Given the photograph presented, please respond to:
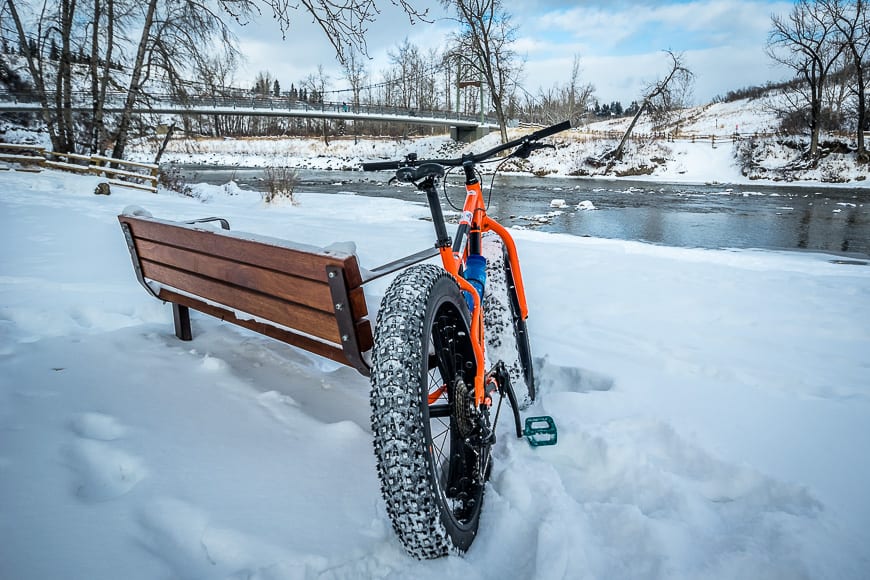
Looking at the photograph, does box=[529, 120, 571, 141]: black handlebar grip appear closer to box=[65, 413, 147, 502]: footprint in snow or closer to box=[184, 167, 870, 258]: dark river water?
box=[65, 413, 147, 502]: footprint in snow

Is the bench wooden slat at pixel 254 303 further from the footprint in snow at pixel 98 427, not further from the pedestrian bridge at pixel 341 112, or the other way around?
the pedestrian bridge at pixel 341 112

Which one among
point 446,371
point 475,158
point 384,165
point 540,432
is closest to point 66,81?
point 384,165

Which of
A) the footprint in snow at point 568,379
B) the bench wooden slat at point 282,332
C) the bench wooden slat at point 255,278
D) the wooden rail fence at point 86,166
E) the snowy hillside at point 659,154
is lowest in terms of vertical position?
the footprint in snow at point 568,379

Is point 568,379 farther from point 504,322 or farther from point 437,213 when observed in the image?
point 437,213

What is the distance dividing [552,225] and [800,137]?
23.8 metres

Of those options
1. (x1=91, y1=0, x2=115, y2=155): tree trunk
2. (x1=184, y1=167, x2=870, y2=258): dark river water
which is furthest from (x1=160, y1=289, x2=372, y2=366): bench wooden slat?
(x1=91, y1=0, x2=115, y2=155): tree trunk

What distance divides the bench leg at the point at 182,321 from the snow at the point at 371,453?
0.08 m

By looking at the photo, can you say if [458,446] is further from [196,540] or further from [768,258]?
[768,258]

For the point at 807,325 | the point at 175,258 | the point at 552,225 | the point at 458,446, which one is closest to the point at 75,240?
the point at 175,258

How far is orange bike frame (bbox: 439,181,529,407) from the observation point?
162 cm

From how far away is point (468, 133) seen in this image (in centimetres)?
3919

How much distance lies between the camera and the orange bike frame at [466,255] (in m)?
1.62

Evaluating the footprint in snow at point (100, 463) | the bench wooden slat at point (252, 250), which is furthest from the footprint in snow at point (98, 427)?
the bench wooden slat at point (252, 250)

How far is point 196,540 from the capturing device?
130 centimetres
